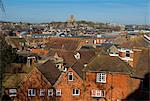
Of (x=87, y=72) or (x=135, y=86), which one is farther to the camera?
(x=87, y=72)

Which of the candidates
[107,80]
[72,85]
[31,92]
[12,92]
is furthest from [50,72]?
[107,80]

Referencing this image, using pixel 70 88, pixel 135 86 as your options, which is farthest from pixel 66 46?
pixel 135 86

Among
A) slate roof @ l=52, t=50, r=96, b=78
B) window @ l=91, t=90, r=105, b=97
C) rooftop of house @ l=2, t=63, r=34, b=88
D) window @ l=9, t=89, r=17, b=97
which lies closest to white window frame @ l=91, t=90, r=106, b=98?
window @ l=91, t=90, r=105, b=97

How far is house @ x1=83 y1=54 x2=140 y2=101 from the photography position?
18.1 meters

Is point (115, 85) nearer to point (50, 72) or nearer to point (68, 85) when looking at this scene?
point (68, 85)

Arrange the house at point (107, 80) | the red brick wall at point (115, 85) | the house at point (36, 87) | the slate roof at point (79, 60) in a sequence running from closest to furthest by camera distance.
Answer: the red brick wall at point (115, 85) → the house at point (107, 80) → the house at point (36, 87) → the slate roof at point (79, 60)

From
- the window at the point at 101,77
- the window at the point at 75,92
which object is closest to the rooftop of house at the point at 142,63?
the window at the point at 101,77

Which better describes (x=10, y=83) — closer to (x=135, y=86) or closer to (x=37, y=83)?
(x=37, y=83)

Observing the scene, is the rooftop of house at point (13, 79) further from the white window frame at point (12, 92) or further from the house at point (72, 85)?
the house at point (72, 85)

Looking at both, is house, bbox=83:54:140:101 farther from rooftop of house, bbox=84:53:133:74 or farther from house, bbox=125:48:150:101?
house, bbox=125:48:150:101

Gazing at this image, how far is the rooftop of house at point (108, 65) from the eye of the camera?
18.3 m

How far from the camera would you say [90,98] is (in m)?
19.3

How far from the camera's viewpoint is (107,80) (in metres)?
18.5

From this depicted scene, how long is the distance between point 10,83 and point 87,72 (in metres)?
4.90
